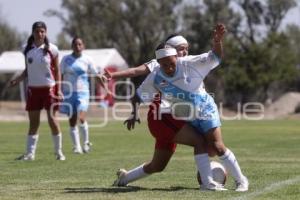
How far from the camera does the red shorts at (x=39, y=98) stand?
14117 millimetres

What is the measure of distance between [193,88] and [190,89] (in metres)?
0.04

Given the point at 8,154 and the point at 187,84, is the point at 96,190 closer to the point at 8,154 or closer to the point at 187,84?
the point at 187,84

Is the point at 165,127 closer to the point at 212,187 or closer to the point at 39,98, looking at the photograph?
the point at 212,187

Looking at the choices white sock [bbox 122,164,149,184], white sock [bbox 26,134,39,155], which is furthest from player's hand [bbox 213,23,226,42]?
white sock [bbox 26,134,39,155]

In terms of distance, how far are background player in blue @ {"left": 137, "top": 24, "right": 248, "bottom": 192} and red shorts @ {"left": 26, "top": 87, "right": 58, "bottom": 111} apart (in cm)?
524

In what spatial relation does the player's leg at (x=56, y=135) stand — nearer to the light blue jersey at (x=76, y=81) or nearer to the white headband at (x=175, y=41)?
the light blue jersey at (x=76, y=81)

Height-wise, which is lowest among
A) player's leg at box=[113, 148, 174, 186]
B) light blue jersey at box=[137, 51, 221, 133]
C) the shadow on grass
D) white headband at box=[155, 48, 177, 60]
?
the shadow on grass

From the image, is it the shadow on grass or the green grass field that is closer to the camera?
the green grass field

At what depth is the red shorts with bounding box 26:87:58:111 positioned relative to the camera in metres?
14.1

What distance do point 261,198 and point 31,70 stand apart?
675 centimetres

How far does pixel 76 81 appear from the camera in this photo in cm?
1723

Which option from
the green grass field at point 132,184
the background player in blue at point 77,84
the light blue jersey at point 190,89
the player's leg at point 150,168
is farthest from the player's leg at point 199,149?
the background player in blue at point 77,84

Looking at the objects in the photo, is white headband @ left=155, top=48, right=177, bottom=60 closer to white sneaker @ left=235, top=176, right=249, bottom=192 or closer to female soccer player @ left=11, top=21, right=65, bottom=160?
white sneaker @ left=235, top=176, right=249, bottom=192

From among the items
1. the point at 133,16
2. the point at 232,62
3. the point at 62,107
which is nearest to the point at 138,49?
the point at 133,16
